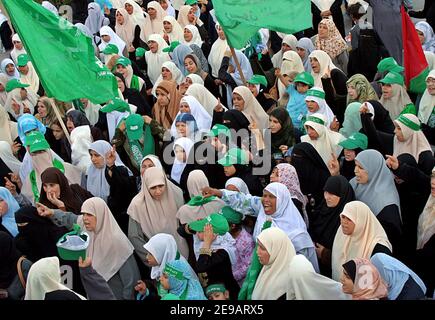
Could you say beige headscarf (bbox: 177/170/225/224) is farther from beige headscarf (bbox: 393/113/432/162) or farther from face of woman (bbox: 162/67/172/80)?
face of woman (bbox: 162/67/172/80)

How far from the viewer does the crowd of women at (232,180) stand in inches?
247

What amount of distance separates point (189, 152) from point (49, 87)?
127cm

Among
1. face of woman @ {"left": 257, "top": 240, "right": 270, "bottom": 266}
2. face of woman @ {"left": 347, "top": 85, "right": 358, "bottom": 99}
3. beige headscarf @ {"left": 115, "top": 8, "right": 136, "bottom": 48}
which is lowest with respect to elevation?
beige headscarf @ {"left": 115, "top": 8, "right": 136, "bottom": 48}

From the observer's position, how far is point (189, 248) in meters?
7.25

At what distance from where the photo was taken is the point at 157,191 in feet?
24.3

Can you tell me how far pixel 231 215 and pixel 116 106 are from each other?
9.48ft

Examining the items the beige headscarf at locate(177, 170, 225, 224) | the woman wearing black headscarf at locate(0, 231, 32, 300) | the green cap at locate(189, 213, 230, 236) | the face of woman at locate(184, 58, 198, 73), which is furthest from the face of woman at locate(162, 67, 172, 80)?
the woman wearing black headscarf at locate(0, 231, 32, 300)

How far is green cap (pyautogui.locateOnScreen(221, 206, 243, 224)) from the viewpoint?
6.95m

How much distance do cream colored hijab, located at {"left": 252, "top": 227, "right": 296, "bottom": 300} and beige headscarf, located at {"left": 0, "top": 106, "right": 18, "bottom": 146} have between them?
4172 mm

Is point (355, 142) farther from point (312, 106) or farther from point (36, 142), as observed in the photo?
point (36, 142)

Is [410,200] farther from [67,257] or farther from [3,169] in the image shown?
[3,169]

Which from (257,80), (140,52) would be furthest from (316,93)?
(140,52)

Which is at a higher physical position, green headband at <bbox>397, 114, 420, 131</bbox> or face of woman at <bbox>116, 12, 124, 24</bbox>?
green headband at <bbox>397, 114, 420, 131</bbox>
